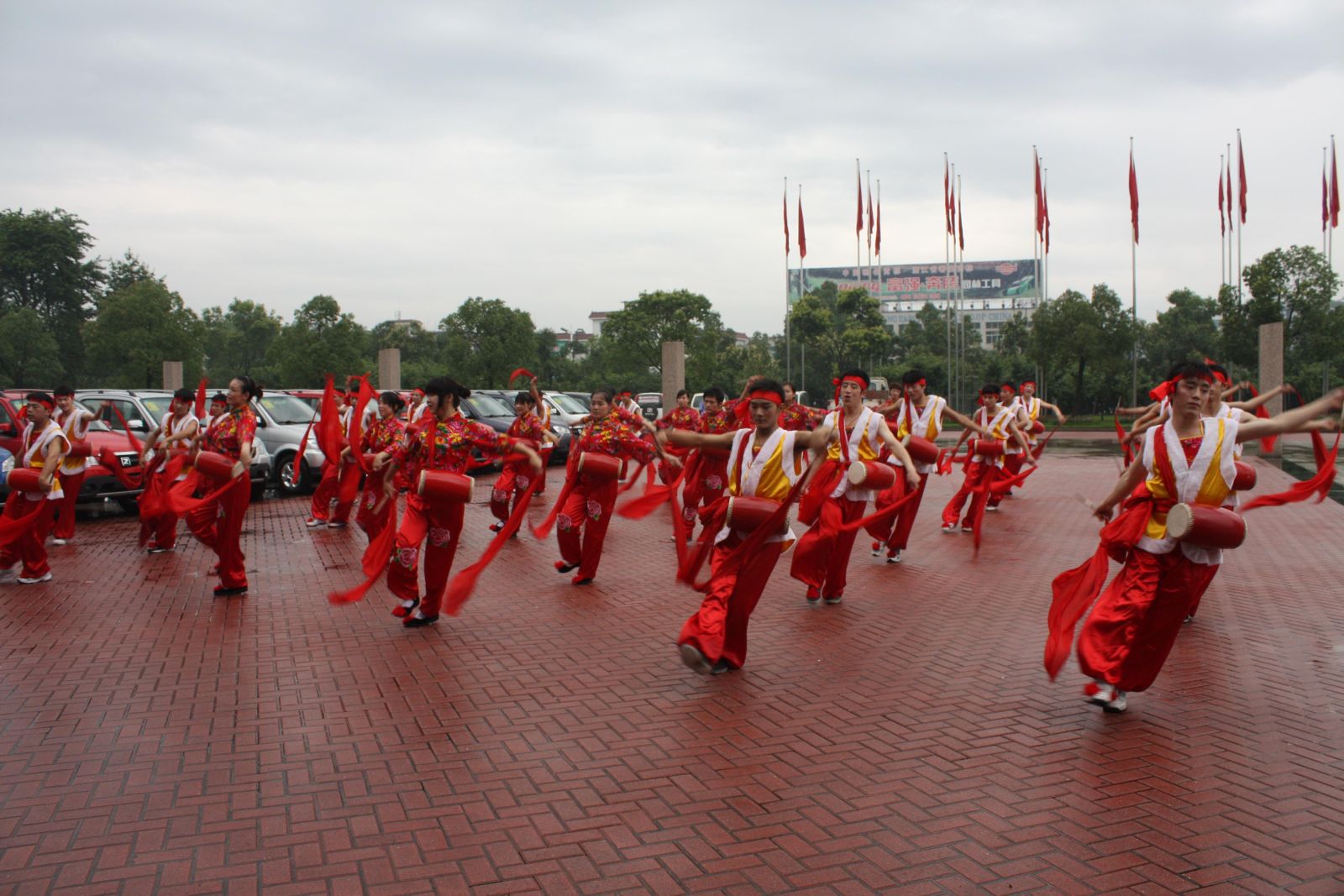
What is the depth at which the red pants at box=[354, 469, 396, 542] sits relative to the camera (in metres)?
11.1

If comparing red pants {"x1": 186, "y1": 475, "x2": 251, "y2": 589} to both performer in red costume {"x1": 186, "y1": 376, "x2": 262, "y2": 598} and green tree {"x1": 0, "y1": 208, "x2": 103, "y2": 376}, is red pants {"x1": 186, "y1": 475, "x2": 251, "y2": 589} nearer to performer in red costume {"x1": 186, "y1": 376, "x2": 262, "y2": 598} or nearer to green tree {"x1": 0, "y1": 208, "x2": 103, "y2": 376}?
performer in red costume {"x1": 186, "y1": 376, "x2": 262, "y2": 598}

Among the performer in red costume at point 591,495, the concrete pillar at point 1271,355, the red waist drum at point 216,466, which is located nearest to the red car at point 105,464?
the red waist drum at point 216,466

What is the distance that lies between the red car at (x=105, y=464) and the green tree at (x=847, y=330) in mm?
44691

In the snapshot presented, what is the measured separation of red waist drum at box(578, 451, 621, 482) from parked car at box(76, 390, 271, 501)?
7188 mm

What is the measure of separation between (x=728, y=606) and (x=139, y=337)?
36.1 m

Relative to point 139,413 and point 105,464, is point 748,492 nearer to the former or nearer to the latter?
point 105,464

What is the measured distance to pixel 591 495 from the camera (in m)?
9.26

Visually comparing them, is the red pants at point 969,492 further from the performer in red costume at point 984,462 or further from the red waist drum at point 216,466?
the red waist drum at point 216,466

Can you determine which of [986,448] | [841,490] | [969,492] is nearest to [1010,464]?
[969,492]

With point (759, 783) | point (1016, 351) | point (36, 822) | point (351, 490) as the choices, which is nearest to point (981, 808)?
point (759, 783)

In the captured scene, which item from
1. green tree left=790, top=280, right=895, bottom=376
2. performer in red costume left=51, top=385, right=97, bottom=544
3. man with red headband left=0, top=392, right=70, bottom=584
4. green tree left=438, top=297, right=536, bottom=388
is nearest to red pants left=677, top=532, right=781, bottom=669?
man with red headband left=0, top=392, right=70, bottom=584

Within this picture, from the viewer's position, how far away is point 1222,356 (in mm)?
38000

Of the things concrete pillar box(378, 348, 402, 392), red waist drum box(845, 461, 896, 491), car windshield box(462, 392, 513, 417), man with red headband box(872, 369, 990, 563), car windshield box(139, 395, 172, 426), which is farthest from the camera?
concrete pillar box(378, 348, 402, 392)

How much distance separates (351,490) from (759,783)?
875cm
